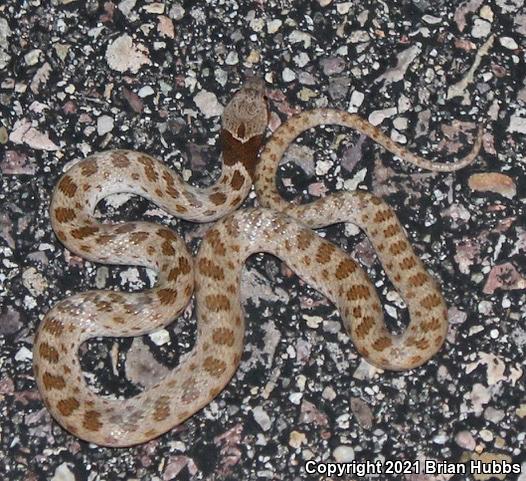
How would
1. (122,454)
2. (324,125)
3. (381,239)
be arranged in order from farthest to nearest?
(324,125) < (381,239) < (122,454)

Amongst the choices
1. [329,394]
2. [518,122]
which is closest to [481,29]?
[518,122]

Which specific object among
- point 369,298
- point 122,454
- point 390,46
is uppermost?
point 390,46

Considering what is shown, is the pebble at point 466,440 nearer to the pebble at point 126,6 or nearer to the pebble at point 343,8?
the pebble at point 343,8

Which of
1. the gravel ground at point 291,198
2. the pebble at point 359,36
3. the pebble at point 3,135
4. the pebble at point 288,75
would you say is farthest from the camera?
the pebble at point 359,36

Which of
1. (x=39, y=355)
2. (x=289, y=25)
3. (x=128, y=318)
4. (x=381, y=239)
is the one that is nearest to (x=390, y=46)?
(x=289, y=25)

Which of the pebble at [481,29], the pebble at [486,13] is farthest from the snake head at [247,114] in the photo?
the pebble at [486,13]

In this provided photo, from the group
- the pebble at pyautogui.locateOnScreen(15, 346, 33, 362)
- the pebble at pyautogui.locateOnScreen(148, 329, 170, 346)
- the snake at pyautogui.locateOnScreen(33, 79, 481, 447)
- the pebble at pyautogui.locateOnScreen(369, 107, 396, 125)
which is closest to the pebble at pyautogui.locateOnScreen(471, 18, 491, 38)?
the pebble at pyautogui.locateOnScreen(369, 107, 396, 125)

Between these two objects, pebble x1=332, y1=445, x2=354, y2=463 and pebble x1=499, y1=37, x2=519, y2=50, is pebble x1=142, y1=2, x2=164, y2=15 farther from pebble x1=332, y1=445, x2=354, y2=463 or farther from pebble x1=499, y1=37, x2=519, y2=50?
pebble x1=332, y1=445, x2=354, y2=463

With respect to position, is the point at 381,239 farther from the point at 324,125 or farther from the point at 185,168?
the point at 185,168
